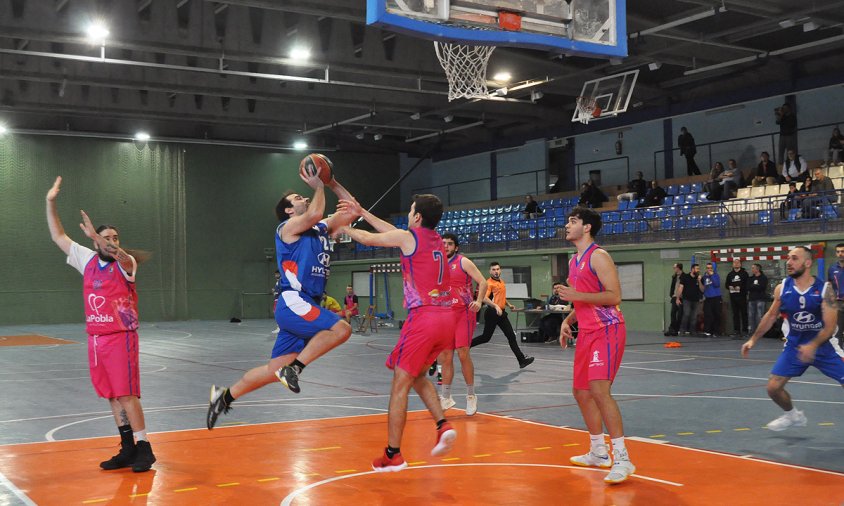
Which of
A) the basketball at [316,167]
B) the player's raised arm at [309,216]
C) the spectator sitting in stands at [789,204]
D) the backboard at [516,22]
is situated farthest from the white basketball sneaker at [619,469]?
the spectator sitting in stands at [789,204]

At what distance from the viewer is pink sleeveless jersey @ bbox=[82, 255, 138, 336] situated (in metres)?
7.27

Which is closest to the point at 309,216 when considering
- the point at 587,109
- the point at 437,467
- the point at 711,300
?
the point at 437,467

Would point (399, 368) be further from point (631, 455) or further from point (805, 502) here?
point (805, 502)

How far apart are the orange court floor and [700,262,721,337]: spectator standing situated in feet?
56.9

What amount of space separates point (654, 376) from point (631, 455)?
277 inches

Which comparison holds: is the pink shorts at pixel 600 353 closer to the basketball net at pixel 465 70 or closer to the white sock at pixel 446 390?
the white sock at pixel 446 390

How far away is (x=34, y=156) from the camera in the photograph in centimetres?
3756

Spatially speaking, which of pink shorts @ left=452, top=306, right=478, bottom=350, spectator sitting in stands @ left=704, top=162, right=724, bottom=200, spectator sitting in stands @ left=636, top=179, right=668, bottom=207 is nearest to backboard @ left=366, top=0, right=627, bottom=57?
pink shorts @ left=452, top=306, right=478, bottom=350

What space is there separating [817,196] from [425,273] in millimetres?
19799

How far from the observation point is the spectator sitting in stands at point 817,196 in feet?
76.0

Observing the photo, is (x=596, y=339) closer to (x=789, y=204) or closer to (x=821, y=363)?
(x=821, y=363)

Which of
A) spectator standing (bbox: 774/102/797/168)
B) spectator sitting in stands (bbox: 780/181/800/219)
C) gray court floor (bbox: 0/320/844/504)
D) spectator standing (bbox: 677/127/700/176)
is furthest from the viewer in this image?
spectator standing (bbox: 677/127/700/176)

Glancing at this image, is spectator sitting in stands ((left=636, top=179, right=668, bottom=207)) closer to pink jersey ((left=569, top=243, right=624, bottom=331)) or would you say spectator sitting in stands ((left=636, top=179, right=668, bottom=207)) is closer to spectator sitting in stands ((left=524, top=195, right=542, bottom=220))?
spectator sitting in stands ((left=524, top=195, right=542, bottom=220))

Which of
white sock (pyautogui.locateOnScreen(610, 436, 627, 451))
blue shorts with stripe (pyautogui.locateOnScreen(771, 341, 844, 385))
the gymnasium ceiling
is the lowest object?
white sock (pyautogui.locateOnScreen(610, 436, 627, 451))
